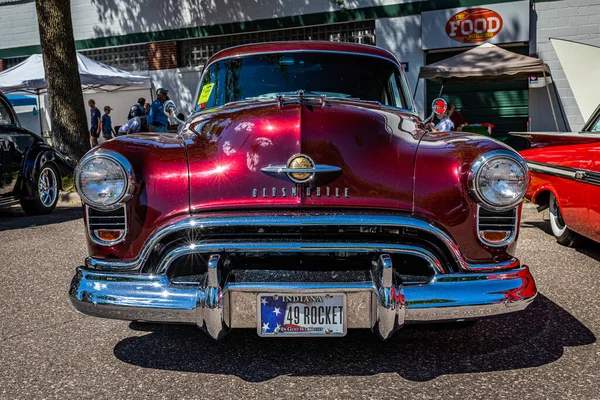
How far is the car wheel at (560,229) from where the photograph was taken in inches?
202

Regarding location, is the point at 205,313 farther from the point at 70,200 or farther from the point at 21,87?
the point at 21,87

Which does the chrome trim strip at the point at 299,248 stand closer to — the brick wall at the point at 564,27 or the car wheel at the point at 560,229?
the car wheel at the point at 560,229

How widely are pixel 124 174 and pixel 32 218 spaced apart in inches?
221

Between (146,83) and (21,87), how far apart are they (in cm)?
280

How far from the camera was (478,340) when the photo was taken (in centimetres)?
297

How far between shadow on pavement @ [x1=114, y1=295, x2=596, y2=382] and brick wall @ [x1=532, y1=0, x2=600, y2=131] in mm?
10223

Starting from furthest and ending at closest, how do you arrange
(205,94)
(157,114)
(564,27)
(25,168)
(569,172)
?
(564,27) < (157,114) < (25,168) < (569,172) < (205,94)

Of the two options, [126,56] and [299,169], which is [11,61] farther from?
[299,169]

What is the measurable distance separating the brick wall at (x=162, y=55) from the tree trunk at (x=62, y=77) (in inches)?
213

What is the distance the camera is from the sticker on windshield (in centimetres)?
395

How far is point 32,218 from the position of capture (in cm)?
757

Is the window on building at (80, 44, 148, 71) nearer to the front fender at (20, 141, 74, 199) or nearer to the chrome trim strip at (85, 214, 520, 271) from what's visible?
the front fender at (20, 141, 74, 199)

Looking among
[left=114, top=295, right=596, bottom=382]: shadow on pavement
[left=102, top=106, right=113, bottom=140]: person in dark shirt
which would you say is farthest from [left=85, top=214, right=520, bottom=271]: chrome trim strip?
[left=102, top=106, right=113, bottom=140]: person in dark shirt

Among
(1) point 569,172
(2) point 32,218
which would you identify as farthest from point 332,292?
(2) point 32,218
